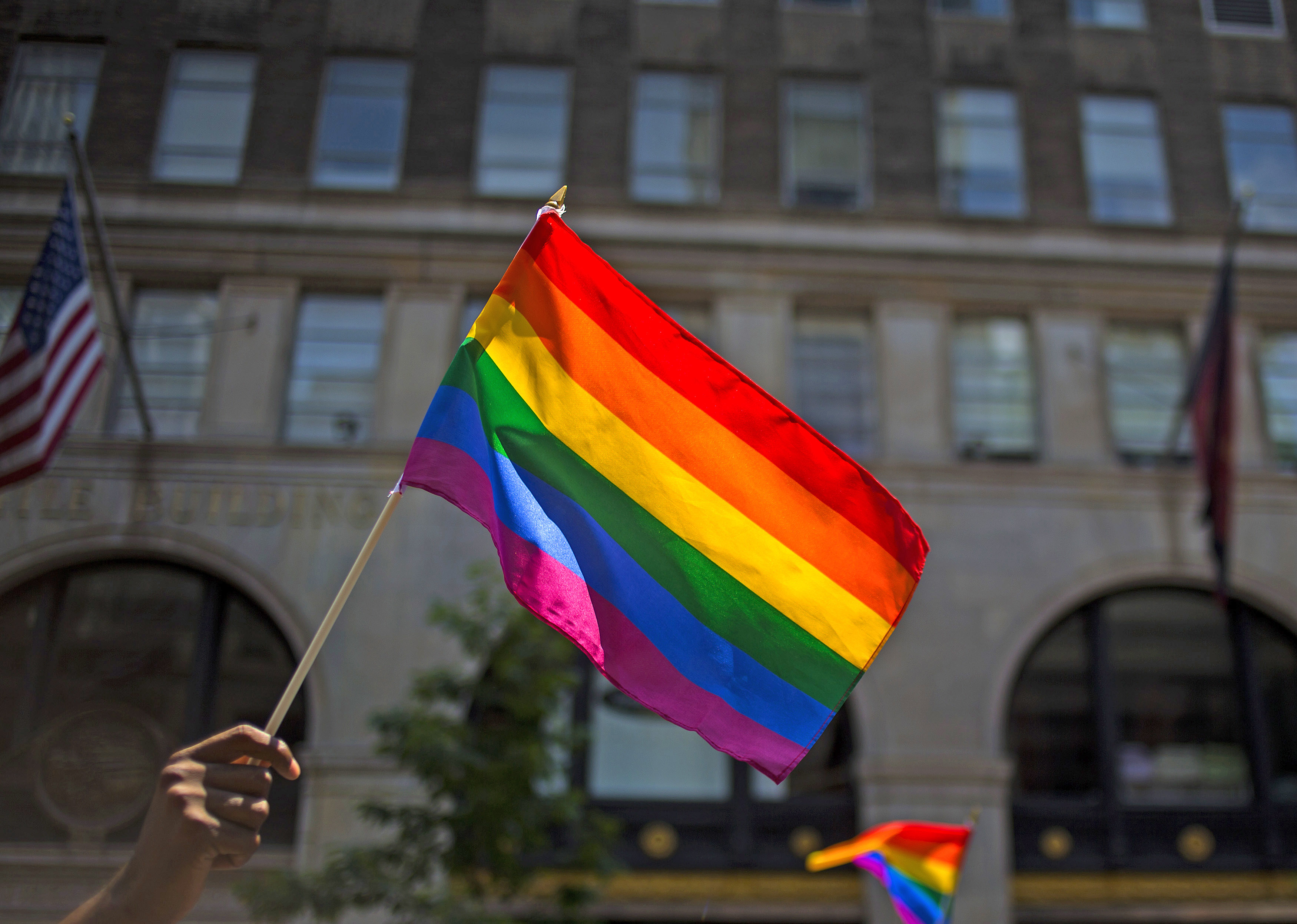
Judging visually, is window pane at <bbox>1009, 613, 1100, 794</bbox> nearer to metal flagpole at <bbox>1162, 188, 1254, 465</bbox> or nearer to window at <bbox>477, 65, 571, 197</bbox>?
metal flagpole at <bbox>1162, 188, 1254, 465</bbox>

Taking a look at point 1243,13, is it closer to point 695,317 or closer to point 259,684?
point 695,317

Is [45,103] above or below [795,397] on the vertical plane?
below

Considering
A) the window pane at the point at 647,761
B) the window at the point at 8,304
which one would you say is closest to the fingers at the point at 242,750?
the window at the point at 8,304

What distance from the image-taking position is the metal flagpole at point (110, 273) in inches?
365

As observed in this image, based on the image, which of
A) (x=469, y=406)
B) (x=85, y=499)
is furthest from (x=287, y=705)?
(x=85, y=499)

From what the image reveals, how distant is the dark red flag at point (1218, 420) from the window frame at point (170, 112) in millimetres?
11183

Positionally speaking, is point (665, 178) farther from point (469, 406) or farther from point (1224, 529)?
point (469, 406)

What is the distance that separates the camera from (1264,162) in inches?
631

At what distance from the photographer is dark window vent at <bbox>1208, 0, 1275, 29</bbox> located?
47.3 ft

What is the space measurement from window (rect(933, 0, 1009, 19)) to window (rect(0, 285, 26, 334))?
41.8 feet

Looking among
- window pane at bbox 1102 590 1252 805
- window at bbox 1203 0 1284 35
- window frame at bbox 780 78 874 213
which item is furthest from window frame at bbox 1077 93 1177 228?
window pane at bbox 1102 590 1252 805

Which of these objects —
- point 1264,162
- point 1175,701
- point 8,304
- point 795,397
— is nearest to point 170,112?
point 8,304

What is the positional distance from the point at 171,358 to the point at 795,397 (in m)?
8.01

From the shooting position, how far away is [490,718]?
1199 centimetres
